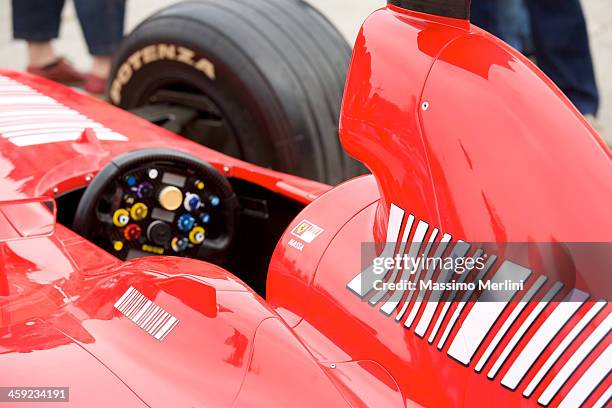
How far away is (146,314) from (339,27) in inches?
189

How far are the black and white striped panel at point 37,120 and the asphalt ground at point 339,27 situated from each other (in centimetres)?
333

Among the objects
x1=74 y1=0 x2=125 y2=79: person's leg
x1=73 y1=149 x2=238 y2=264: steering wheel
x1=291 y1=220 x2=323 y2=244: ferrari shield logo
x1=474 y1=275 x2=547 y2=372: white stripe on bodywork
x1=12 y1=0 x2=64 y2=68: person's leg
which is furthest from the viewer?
x1=12 y1=0 x2=64 y2=68: person's leg

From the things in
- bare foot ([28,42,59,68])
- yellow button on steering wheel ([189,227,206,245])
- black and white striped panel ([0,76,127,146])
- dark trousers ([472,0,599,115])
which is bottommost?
→ yellow button on steering wheel ([189,227,206,245])

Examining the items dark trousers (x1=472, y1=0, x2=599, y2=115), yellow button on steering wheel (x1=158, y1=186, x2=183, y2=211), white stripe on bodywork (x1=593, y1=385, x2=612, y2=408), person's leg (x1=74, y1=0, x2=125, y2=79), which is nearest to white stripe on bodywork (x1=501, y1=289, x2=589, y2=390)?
white stripe on bodywork (x1=593, y1=385, x2=612, y2=408)

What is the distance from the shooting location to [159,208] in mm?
2113

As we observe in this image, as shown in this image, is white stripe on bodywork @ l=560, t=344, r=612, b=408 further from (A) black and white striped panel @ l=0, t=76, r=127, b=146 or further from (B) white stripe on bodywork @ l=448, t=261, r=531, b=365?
(A) black and white striped panel @ l=0, t=76, r=127, b=146

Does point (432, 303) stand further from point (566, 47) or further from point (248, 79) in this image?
point (566, 47)

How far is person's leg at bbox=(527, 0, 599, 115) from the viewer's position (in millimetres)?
4215

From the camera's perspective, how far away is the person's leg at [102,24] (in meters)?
4.66

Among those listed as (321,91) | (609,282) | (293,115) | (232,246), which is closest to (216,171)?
(232,246)

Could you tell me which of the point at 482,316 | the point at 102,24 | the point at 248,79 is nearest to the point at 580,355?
the point at 482,316

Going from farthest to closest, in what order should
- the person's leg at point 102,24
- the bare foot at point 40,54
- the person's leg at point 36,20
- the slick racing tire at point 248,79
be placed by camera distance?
the bare foot at point 40,54, the person's leg at point 36,20, the person's leg at point 102,24, the slick racing tire at point 248,79

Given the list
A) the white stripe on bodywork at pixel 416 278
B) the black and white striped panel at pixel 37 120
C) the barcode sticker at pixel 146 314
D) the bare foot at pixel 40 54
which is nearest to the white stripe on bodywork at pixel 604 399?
the white stripe on bodywork at pixel 416 278

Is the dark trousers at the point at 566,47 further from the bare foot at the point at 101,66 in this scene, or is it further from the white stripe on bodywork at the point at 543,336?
the white stripe on bodywork at the point at 543,336
